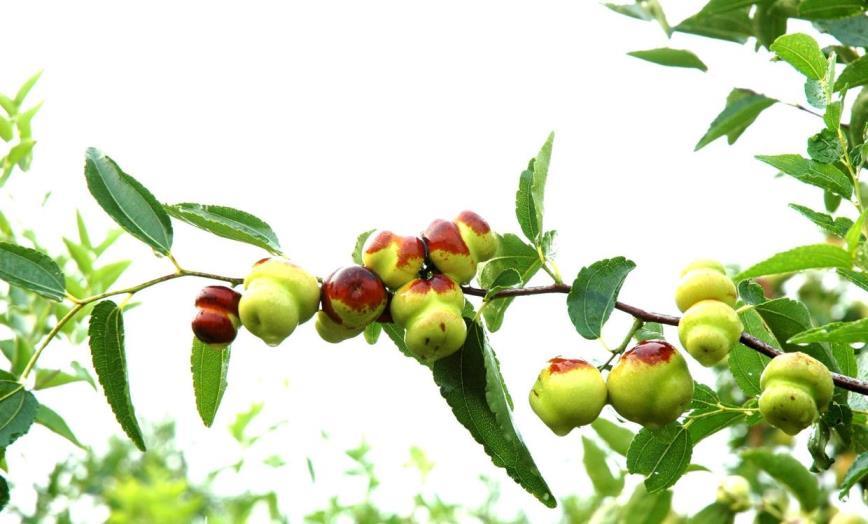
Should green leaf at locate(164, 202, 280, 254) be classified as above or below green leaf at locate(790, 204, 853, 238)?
above

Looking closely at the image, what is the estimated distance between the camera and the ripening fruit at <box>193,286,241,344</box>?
147 cm

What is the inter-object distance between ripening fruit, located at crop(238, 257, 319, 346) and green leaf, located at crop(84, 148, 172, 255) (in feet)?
Result: 0.68

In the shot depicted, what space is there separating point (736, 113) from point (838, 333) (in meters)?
1.03

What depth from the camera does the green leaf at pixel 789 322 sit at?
165 cm

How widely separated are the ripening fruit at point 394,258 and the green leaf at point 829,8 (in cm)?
97

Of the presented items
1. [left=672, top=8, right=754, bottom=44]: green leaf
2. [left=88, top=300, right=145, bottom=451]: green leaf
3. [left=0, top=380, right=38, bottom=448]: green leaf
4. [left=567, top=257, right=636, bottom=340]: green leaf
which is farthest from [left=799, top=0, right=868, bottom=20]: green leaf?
[left=0, top=380, right=38, bottom=448]: green leaf

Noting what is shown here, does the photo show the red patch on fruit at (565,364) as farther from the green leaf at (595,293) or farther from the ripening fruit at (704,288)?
the ripening fruit at (704,288)

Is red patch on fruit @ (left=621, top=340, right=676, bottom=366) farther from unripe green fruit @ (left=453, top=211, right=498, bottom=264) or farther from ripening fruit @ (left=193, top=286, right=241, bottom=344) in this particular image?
ripening fruit @ (left=193, top=286, right=241, bottom=344)

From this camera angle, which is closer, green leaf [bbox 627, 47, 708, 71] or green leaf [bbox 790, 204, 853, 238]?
green leaf [bbox 790, 204, 853, 238]

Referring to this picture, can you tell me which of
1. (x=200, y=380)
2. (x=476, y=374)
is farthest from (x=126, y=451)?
(x=476, y=374)

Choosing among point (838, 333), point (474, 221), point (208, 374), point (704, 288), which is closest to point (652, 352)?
point (704, 288)

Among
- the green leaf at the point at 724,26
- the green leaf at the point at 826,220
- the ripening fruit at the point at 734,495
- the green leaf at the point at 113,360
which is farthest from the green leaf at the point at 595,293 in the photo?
the ripening fruit at the point at 734,495

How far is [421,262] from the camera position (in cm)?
154

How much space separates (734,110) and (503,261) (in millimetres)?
841
